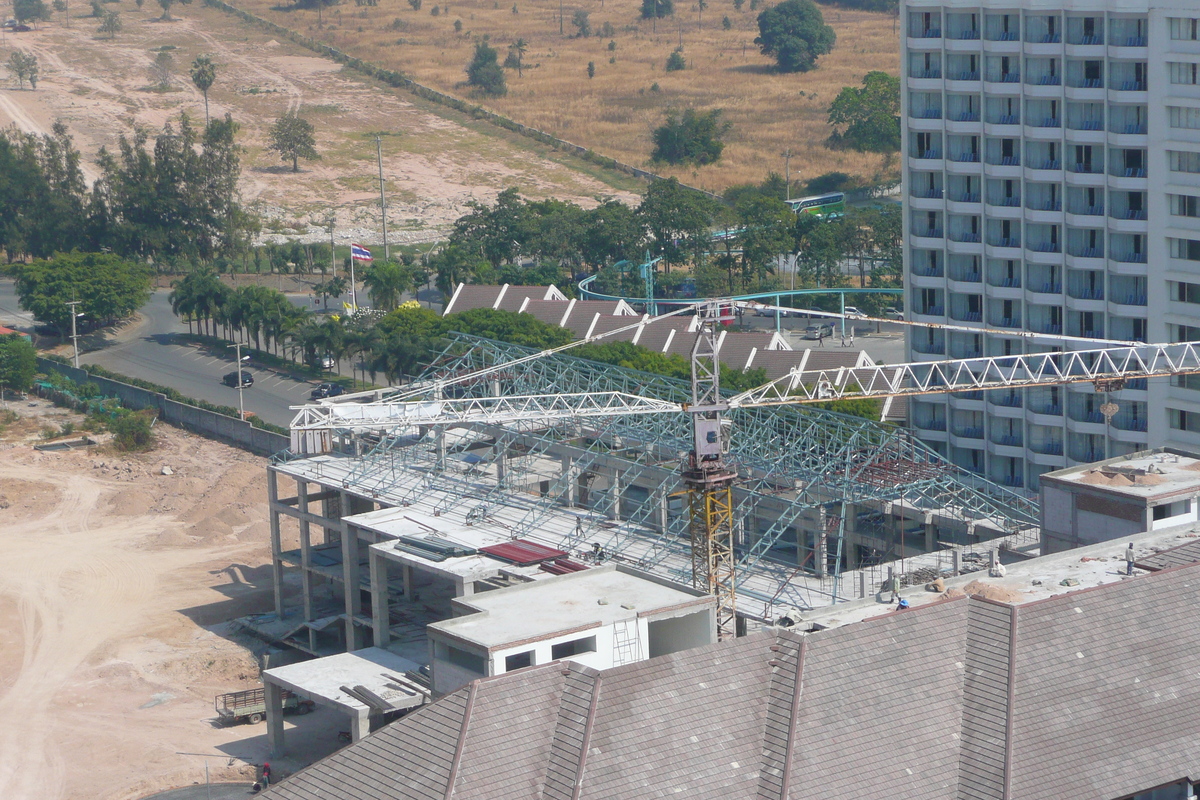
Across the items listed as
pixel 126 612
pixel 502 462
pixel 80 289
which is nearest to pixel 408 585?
pixel 502 462

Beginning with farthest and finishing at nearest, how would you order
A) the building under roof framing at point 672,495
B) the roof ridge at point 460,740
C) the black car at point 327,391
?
the black car at point 327,391 → the building under roof framing at point 672,495 → the roof ridge at point 460,740

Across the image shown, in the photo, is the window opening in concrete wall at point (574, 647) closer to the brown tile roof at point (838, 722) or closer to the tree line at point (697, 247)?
the brown tile roof at point (838, 722)

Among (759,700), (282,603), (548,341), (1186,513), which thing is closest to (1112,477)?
(1186,513)

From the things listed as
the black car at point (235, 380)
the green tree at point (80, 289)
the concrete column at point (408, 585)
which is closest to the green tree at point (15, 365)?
the green tree at point (80, 289)

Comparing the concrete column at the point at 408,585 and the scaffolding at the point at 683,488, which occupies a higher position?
the scaffolding at the point at 683,488

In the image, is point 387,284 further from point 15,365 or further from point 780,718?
point 780,718

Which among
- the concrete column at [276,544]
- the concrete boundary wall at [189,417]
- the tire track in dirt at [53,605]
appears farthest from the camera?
the concrete boundary wall at [189,417]
